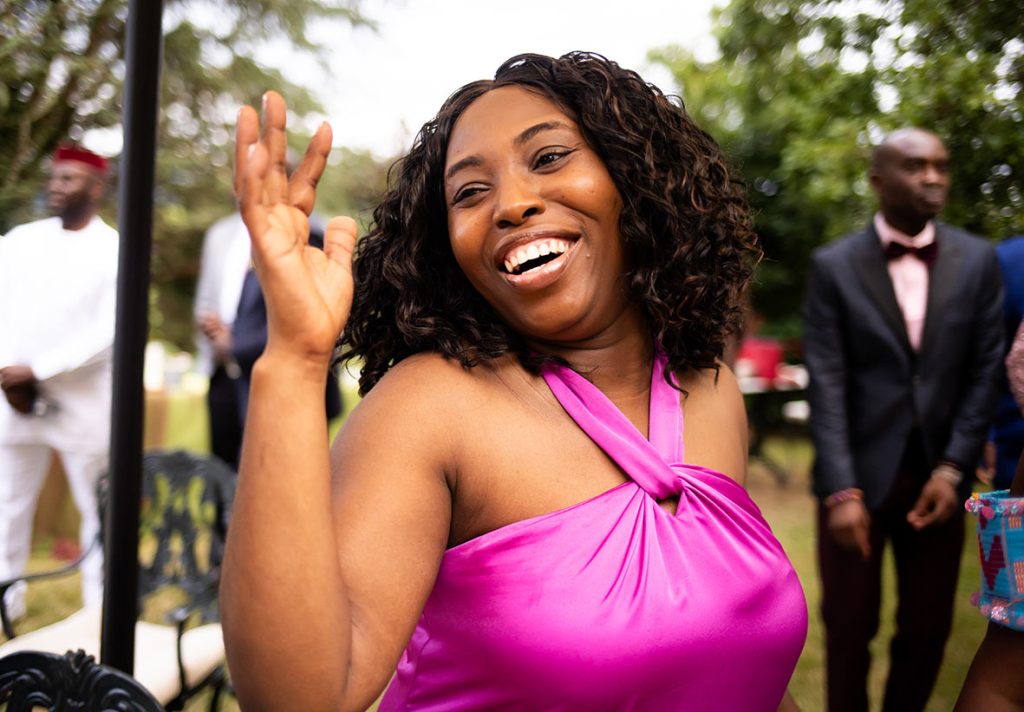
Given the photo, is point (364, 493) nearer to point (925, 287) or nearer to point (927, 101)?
point (927, 101)

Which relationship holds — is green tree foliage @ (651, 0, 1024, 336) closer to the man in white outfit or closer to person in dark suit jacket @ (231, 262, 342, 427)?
the man in white outfit

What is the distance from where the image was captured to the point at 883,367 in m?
2.78

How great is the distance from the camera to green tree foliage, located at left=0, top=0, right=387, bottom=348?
208 cm

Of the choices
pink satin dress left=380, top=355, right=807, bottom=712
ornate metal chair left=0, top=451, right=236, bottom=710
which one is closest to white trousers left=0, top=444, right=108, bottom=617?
ornate metal chair left=0, top=451, right=236, bottom=710

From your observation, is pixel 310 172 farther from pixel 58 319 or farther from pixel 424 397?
pixel 58 319

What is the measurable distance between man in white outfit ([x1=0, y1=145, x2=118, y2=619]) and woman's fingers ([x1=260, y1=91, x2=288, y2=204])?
1.13 metres

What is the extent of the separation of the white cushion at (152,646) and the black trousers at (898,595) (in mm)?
1852

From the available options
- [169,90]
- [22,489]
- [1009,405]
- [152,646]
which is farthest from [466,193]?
[152,646]

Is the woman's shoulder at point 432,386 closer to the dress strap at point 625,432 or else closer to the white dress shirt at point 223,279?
the dress strap at point 625,432

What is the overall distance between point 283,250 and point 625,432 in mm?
629

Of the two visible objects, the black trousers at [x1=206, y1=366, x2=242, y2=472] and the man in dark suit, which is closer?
the man in dark suit

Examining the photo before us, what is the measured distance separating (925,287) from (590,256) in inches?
66.4

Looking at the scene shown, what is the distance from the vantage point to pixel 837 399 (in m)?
2.87

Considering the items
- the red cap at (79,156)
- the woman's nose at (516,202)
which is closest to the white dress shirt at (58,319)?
the red cap at (79,156)
